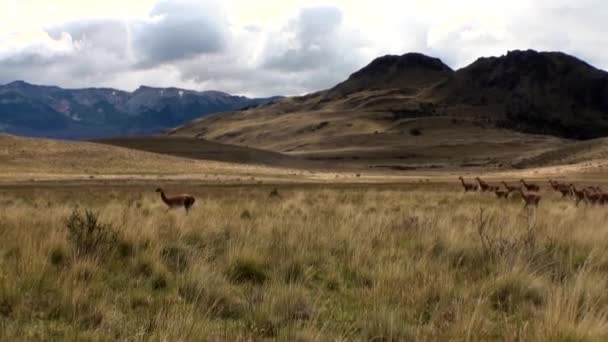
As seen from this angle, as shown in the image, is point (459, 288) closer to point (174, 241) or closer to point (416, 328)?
point (416, 328)

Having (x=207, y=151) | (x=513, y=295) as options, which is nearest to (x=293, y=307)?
(x=513, y=295)

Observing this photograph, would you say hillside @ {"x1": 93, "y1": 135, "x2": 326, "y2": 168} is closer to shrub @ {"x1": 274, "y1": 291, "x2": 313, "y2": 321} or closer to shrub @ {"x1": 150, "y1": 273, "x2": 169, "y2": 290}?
shrub @ {"x1": 150, "y1": 273, "x2": 169, "y2": 290}

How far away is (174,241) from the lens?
32.7 feet

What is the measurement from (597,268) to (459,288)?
2.62 m

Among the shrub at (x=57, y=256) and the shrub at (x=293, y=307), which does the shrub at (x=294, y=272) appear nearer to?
the shrub at (x=293, y=307)

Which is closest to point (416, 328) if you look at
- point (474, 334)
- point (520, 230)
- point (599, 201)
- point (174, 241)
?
point (474, 334)

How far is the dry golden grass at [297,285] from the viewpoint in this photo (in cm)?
549

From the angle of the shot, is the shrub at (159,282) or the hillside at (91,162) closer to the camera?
the shrub at (159,282)

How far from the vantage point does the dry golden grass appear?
549 centimetres

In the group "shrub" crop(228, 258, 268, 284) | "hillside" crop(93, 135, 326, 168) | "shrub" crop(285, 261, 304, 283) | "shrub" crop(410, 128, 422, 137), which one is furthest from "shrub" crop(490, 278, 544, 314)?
"shrub" crop(410, 128, 422, 137)

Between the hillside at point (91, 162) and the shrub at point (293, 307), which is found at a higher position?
the shrub at point (293, 307)

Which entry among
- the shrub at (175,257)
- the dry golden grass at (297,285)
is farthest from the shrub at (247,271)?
the shrub at (175,257)

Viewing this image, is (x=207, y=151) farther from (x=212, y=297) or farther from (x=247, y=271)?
(x=212, y=297)

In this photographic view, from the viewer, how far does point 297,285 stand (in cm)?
712
